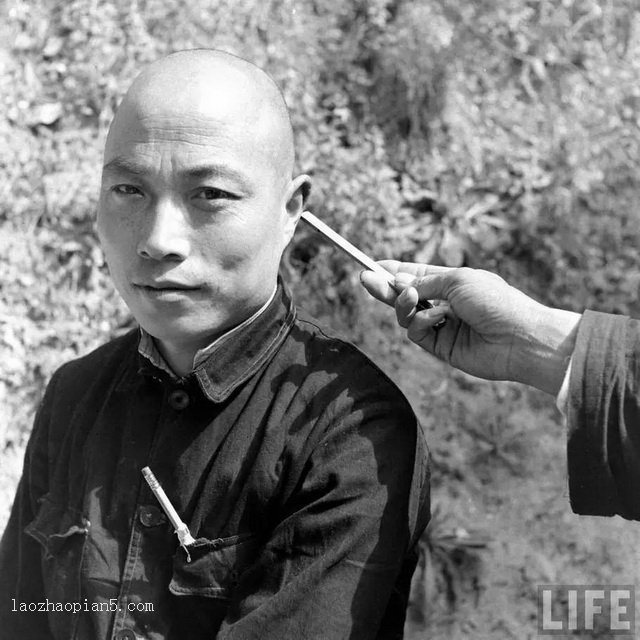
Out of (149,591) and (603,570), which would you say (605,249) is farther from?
(149,591)

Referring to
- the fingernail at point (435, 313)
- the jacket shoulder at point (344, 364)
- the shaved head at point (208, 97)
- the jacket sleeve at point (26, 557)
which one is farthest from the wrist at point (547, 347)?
the jacket sleeve at point (26, 557)

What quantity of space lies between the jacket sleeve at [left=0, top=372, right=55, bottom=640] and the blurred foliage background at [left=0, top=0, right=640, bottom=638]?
124 cm

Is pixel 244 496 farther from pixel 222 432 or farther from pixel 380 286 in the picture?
pixel 380 286

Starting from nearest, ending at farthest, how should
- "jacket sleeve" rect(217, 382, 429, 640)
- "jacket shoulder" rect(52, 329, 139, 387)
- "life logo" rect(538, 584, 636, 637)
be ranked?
"jacket sleeve" rect(217, 382, 429, 640), "jacket shoulder" rect(52, 329, 139, 387), "life logo" rect(538, 584, 636, 637)

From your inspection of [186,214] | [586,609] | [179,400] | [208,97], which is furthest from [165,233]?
[586,609]

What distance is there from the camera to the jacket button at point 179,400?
2.09 meters

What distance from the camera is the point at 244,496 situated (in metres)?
1.96

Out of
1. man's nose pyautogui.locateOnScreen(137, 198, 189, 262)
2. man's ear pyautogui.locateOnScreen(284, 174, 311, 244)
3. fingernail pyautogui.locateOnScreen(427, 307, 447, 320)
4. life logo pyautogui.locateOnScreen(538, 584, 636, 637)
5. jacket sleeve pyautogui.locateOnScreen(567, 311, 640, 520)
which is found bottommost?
life logo pyautogui.locateOnScreen(538, 584, 636, 637)

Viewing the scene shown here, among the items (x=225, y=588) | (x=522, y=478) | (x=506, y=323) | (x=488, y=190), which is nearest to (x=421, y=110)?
(x=488, y=190)

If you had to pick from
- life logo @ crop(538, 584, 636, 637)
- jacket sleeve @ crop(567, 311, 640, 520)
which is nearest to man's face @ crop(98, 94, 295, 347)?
jacket sleeve @ crop(567, 311, 640, 520)

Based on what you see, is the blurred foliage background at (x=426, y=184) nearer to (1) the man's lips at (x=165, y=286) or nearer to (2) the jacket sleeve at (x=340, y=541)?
(2) the jacket sleeve at (x=340, y=541)

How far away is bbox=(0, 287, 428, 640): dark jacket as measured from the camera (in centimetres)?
184

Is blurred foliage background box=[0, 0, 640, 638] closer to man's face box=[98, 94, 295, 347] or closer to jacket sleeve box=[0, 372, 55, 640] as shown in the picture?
jacket sleeve box=[0, 372, 55, 640]

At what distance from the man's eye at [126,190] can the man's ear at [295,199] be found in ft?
1.16
